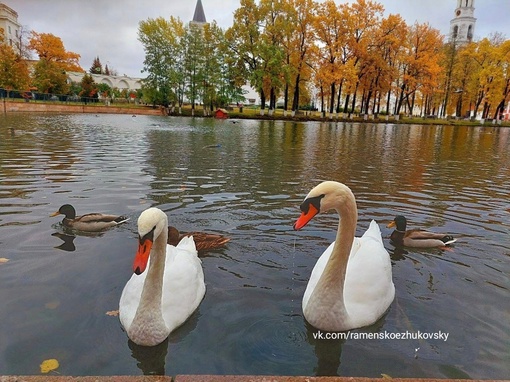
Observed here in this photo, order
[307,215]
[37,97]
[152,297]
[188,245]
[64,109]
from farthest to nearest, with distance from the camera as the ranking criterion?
[64,109] < [37,97] < [188,245] < [152,297] < [307,215]

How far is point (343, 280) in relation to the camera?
11.1ft

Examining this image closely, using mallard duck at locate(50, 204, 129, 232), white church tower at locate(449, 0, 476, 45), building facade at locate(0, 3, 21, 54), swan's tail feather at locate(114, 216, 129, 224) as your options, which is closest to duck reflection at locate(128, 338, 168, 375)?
mallard duck at locate(50, 204, 129, 232)

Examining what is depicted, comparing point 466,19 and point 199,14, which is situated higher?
point 466,19

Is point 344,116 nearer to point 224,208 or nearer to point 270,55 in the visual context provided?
point 270,55

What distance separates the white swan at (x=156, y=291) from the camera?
3.07 meters

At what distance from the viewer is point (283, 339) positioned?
3.46 metres

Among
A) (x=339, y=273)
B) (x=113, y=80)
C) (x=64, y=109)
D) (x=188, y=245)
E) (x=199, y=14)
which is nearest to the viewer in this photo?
(x=339, y=273)

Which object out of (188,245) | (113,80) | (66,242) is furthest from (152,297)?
(113,80)

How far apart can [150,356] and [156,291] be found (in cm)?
56

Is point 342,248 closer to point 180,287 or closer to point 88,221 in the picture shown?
point 180,287

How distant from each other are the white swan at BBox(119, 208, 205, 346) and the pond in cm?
14

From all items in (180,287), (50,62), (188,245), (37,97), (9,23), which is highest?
(9,23)

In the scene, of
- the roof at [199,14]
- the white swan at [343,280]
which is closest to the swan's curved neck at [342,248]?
the white swan at [343,280]

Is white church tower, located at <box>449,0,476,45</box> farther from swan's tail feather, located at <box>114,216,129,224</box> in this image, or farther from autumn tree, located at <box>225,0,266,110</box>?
swan's tail feather, located at <box>114,216,129,224</box>
